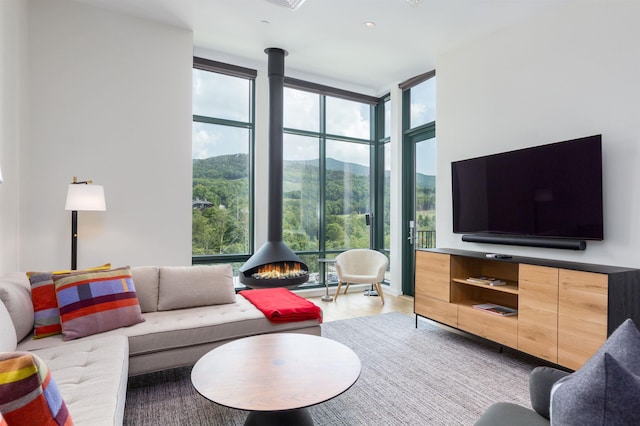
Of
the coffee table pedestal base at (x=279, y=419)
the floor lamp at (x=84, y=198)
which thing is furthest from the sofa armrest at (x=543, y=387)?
the floor lamp at (x=84, y=198)

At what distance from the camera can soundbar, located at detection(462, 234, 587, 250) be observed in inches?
110

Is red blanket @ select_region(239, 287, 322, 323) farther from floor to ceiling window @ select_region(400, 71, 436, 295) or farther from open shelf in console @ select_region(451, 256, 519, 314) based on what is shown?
floor to ceiling window @ select_region(400, 71, 436, 295)

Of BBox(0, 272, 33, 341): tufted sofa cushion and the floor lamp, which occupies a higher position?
the floor lamp

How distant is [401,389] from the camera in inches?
90.8

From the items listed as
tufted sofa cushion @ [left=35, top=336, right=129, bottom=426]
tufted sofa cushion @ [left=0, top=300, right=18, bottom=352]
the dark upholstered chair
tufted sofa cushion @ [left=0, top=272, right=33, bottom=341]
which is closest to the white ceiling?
tufted sofa cushion @ [left=0, top=272, right=33, bottom=341]

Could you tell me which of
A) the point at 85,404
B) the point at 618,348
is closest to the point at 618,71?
the point at 618,348

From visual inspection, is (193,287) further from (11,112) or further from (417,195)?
(417,195)

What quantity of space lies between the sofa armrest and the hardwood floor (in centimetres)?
266

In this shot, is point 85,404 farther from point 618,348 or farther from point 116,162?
point 116,162

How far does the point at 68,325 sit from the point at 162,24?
302 centimetres

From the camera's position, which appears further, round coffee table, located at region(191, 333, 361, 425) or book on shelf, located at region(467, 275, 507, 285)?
book on shelf, located at region(467, 275, 507, 285)

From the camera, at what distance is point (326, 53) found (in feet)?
13.9

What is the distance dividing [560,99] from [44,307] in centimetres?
407

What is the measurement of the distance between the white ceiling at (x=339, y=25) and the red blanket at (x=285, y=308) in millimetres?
2585
